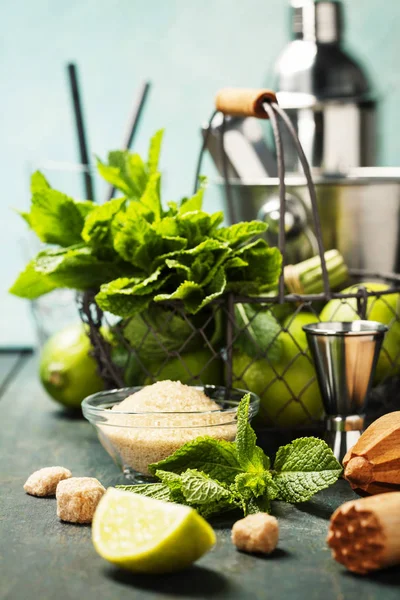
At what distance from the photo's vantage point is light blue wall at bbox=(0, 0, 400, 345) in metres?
1.46

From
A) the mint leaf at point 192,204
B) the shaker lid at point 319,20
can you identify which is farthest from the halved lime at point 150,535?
the shaker lid at point 319,20

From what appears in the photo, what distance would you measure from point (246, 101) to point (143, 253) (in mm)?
186

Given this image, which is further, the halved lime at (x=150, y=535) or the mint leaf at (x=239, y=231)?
the mint leaf at (x=239, y=231)

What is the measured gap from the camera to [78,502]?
0.64 m

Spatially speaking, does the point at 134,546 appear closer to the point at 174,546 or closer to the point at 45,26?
the point at 174,546

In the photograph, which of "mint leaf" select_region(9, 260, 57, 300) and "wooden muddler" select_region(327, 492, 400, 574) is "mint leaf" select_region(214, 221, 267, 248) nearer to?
"mint leaf" select_region(9, 260, 57, 300)

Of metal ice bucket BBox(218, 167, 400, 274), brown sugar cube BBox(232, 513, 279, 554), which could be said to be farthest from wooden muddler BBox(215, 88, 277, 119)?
brown sugar cube BBox(232, 513, 279, 554)

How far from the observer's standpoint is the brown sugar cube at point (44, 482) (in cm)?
71

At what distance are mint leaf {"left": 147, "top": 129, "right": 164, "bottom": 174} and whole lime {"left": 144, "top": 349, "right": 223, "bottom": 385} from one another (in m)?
0.20

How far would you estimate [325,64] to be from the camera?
122 centimetres

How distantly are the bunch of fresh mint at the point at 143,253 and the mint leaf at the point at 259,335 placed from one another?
24mm

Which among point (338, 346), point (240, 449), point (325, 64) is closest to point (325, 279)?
point (338, 346)

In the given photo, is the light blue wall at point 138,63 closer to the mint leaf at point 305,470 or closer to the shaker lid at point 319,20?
the shaker lid at point 319,20

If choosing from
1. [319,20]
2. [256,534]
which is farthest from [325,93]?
[256,534]
